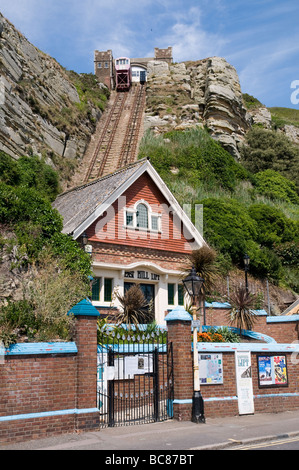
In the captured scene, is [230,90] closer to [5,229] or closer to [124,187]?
[124,187]

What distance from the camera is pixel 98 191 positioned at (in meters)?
24.0

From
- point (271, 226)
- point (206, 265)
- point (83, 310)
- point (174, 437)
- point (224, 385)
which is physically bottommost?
point (174, 437)

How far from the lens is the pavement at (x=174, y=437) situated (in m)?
9.21

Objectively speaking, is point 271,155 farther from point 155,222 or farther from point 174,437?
point 174,437

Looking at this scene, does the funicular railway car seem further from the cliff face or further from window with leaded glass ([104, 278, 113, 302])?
window with leaded glass ([104, 278, 113, 302])

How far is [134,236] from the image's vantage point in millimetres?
22297

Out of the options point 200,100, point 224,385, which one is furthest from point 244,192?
point 224,385

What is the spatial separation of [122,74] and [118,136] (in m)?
25.6

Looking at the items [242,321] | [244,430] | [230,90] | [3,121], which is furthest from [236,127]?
[244,430]

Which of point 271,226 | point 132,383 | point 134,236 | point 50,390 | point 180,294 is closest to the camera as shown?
point 50,390

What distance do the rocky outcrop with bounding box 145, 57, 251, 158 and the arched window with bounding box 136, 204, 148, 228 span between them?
31494 millimetres

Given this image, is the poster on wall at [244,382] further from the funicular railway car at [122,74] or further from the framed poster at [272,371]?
the funicular railway car at [122,74]

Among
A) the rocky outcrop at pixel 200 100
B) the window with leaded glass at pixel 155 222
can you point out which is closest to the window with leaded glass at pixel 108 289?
the window with leaded glass at pixel 155 222

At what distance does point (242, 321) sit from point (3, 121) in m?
22.4
